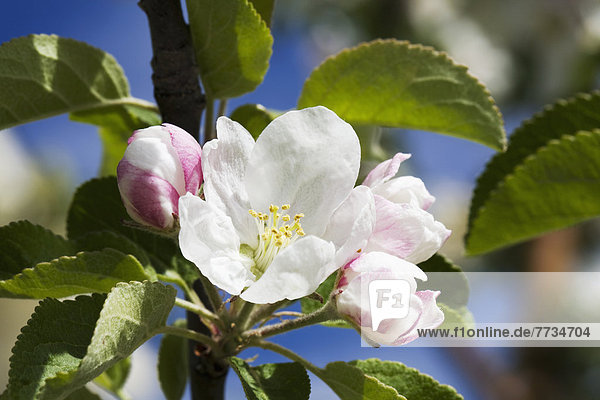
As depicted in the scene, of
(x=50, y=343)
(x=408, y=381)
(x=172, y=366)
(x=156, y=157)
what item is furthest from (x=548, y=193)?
(x=172, y=366)

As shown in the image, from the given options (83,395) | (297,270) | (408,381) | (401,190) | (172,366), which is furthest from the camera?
(172,366)

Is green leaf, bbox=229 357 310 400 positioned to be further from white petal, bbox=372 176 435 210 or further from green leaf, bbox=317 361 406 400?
white petal, bbox=372 176 435 210

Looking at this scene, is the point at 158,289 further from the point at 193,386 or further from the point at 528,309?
the point at 528,309

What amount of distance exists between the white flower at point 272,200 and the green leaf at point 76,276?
99mm

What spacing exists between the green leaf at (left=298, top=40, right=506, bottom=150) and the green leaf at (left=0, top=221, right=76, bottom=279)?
35cm

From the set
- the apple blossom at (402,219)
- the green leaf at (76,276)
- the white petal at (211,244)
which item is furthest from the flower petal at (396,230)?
the green leaf at (76,276)

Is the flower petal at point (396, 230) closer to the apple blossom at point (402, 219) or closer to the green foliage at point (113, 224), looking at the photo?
the apple blossom at point (402, 219)

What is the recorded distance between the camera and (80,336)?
0.60m

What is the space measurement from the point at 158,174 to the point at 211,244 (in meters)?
0.08

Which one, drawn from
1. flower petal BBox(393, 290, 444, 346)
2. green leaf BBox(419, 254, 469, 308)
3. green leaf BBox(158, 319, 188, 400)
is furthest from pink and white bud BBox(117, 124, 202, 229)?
green leaf BBox(158, 319, 188, 400)

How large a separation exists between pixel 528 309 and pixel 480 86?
A: 7.66 meters

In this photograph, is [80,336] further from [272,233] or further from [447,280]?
[447,280]

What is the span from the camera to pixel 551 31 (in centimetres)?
842

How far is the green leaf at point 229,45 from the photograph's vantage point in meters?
0.75
